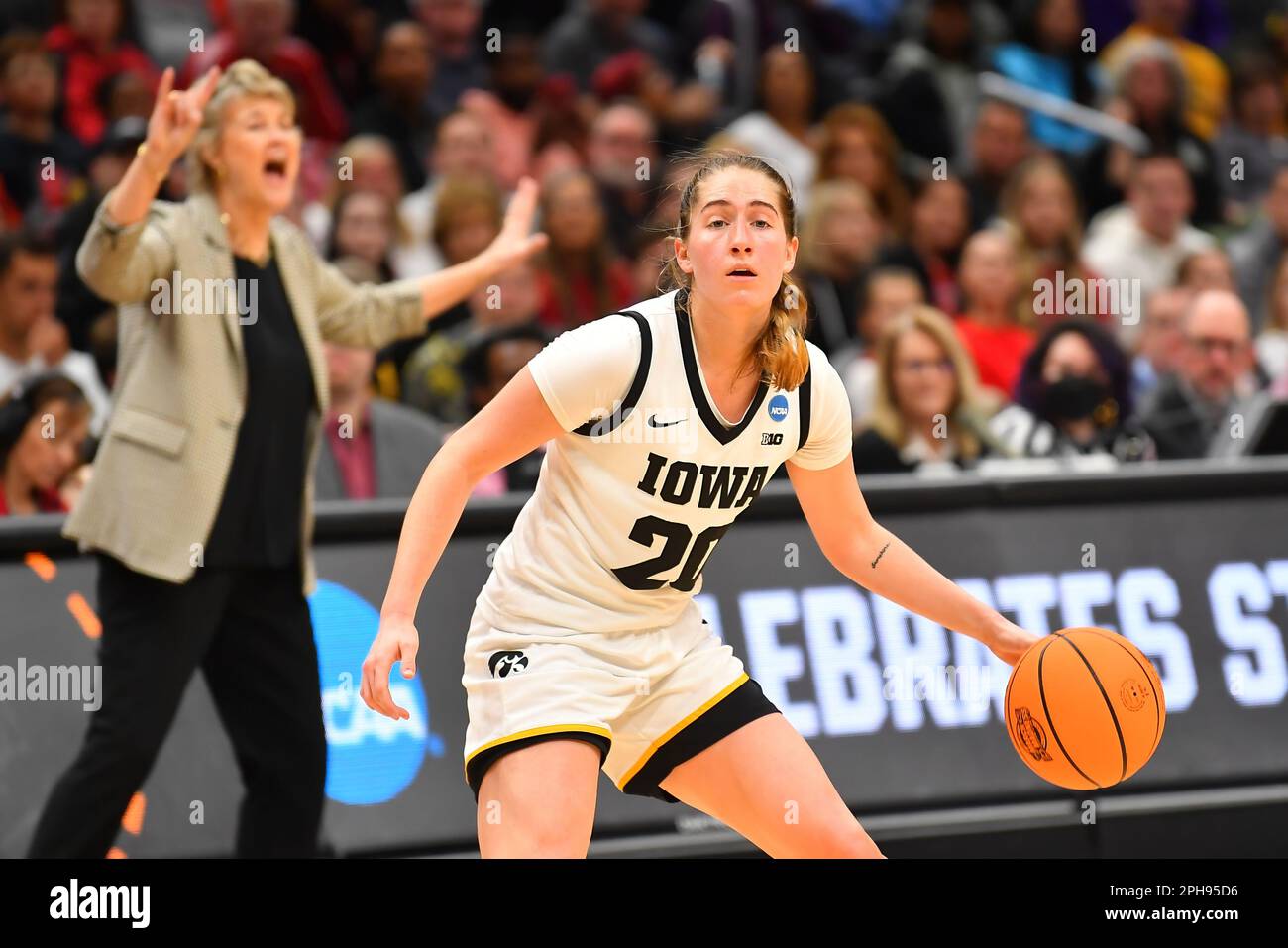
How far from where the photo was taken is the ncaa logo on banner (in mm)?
5945

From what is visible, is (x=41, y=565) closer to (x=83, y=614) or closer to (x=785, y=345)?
(x=83, y=614)

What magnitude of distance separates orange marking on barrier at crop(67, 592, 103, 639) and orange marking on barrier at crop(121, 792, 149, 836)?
1.77 ft

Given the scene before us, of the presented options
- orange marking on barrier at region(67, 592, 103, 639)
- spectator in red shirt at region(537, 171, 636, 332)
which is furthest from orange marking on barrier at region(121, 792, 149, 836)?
spectator in red shirt at region(537, 171, 636, 332)

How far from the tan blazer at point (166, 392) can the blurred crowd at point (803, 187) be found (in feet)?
4.12

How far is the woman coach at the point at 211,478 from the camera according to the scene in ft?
16.9

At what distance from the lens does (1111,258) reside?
10180 mm

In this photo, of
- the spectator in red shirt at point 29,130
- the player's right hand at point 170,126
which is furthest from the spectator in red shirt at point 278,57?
the player's right hand at point 170,126

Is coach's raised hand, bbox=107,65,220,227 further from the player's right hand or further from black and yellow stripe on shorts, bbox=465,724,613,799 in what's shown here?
black and yellow stripe on shorts, bbox=465,724,613,799

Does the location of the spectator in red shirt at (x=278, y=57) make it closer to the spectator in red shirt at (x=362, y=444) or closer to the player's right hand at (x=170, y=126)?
the spectator in red shirt at (x=362, y=444)

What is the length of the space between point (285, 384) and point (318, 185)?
14.2 ft

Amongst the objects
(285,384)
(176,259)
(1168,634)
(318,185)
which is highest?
(318,185)

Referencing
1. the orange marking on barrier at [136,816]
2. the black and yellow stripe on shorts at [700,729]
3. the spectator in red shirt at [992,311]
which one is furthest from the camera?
the spectator in red shirt at [992,311]
